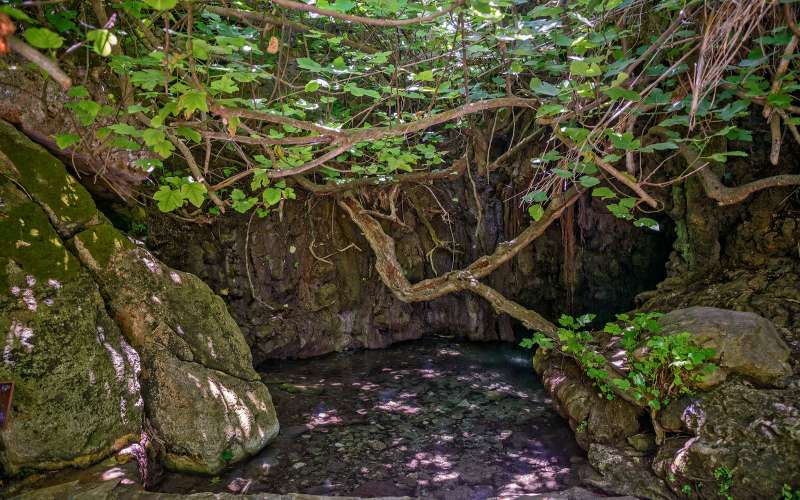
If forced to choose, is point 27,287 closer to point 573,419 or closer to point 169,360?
point 169,360

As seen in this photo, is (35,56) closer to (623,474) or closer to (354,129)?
(354,129)

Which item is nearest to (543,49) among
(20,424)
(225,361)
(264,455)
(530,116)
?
(530,116)

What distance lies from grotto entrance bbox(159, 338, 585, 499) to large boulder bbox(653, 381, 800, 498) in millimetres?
744

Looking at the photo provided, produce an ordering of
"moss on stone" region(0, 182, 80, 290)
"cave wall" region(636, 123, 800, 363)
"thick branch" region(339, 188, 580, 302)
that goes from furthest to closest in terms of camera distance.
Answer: "thick branch" region(339, 188, 580, 302), "cave wall" region(636, 123, 800, 363), "moss on stone" region(0, 182, 80, 290)

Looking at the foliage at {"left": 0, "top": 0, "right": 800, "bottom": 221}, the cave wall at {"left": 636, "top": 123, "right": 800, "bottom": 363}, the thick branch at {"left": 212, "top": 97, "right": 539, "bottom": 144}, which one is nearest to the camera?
the foliage at {"left": 0, "top": 0, "right": 800, "bottom": 221}

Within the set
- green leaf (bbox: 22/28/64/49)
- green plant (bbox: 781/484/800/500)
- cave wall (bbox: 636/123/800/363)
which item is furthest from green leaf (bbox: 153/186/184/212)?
cave wall (bbox: 636/123/800/363)

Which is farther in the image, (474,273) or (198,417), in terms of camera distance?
(474,273)

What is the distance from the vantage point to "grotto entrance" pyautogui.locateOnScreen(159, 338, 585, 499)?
3.26 meters

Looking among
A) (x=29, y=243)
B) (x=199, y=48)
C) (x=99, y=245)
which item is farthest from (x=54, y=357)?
(x=199, y=48)

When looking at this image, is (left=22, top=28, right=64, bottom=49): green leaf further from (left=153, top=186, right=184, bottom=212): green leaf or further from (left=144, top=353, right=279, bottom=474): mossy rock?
(left=144, top=353, right=279, bottom=474): mossy rock

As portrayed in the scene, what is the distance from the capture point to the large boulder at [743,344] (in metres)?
3.16

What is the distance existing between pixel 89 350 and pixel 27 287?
0.53 m

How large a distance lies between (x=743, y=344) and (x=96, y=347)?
173 inches

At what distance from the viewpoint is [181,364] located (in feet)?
11.1
